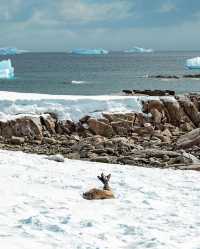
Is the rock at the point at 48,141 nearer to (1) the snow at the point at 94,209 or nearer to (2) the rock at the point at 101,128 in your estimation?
(2) the rock at the point at 101,128

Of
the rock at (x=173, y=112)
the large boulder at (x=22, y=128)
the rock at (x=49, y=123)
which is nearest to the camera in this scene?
the large boulder at (x=22, y=128)

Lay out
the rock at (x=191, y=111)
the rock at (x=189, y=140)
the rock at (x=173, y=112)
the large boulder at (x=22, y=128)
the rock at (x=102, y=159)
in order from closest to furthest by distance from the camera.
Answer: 1. the rock at (x=102, y=159)
2. the rock at (x=189, y=140)
3. the large boulder at (x=22, y=128)
4. the rock at (x=173, y=112)
5. the rock at (x=191, y=111)

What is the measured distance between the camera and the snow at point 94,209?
838cm

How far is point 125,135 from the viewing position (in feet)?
81.5

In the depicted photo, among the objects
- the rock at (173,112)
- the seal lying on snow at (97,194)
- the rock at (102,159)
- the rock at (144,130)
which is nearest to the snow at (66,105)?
the rock at (173,112)

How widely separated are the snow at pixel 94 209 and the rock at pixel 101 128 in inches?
359

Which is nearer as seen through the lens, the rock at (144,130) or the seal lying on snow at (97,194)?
the seal lying on snow at (97,194)

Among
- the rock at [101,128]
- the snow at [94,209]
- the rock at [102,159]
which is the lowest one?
the rock at [102,159]

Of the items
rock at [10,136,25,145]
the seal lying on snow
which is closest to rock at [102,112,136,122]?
rock at [10,136,25,145]

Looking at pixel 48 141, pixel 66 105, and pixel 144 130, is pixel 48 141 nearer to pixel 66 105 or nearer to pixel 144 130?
pixel 66 105

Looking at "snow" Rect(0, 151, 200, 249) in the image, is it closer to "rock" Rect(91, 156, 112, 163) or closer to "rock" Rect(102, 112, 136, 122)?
"rock" Rect(91, 156, 112, 163)

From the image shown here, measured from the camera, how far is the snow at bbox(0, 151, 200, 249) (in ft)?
27.5

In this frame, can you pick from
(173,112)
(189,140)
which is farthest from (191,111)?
(189,140)

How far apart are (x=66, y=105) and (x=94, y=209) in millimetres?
16226
